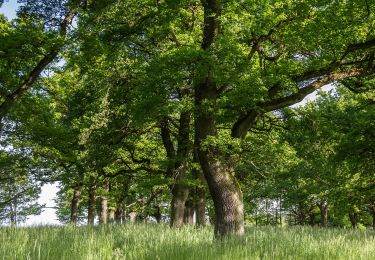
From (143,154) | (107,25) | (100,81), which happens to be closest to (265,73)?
(107,25)

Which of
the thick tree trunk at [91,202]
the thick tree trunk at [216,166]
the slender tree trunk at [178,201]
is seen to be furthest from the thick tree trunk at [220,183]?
the thick tree trunk at [91,202]

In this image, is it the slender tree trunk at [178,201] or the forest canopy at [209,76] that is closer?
the forest canopy at [209,76]

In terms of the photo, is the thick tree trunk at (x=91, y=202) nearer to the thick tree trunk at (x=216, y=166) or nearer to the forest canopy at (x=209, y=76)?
the forest canopy at (x=209, y=76)

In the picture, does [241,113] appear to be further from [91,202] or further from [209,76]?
[91,202]

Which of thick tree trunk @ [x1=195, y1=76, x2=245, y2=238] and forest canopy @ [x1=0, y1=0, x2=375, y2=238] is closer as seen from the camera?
forest canopy @ [x1=0, y1=0, x2=375, y2=238]

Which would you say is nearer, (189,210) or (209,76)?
(209,76)

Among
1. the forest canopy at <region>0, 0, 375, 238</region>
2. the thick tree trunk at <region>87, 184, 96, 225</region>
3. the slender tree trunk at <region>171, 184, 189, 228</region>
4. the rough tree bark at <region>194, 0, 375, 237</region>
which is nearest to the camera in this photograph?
the forest canopy at <region>0, 0, 375, 238</region>

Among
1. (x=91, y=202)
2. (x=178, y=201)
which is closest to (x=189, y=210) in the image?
(x=91, y=202)

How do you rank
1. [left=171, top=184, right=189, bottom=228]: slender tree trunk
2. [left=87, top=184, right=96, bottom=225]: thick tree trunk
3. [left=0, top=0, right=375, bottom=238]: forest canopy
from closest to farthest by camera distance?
[left=0, top=0, right=375, bottom=238]: forest canopy < [left=171, top=184, right=189, bottom=228]: slender tree trunk < [left=87, top=184, right=96, bottom=225]: thick tree trunk

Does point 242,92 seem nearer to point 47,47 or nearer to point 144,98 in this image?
point 144,98

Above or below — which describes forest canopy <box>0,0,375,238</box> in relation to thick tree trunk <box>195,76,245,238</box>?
above

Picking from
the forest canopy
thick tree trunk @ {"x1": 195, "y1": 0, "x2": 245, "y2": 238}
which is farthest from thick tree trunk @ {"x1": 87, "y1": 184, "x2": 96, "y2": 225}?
thick tree trunk @ {"x1": 195, "y1": 0, "x2": 245, "y2": 238}

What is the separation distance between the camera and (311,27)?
1154 centimetres

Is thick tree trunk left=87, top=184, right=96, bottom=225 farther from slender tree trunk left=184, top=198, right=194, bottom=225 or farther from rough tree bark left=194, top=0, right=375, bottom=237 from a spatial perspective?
rough tree bark left=194, top=0, right=375, bottom=237
